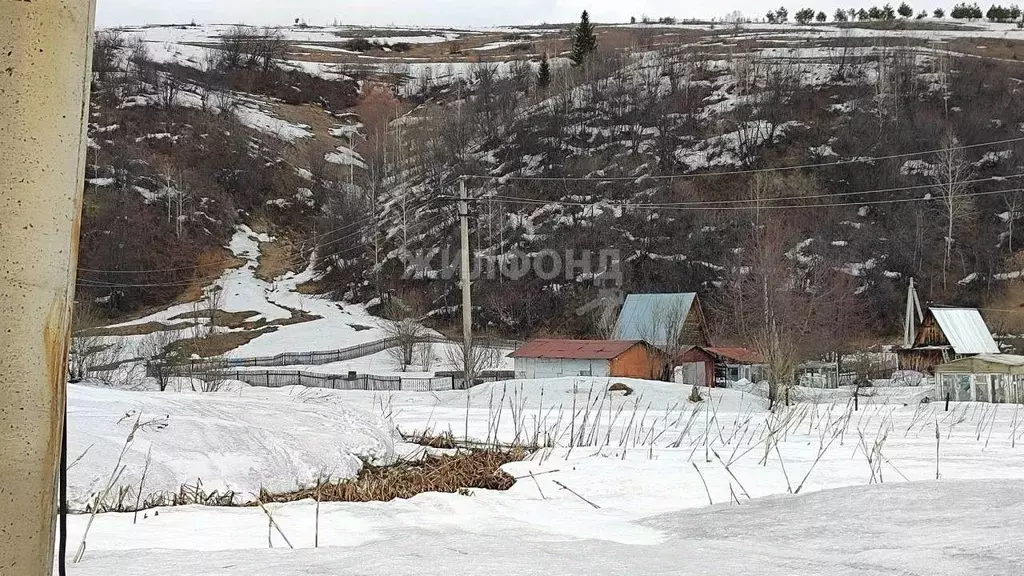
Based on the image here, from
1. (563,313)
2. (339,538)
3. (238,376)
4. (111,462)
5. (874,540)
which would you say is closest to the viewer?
(874,540)

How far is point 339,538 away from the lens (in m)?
4.09

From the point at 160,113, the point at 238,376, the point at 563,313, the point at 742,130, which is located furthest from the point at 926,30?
the point at 238,376

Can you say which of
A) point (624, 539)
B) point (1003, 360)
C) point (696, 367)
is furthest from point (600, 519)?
point (696, 367)

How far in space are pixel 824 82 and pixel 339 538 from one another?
2890 inches

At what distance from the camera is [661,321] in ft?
114

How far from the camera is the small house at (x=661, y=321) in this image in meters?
33.5

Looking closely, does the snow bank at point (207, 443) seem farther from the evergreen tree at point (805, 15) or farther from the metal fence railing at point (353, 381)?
the evergreen tree at point (805, 15)

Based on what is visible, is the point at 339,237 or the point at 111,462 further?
the point at 339,237

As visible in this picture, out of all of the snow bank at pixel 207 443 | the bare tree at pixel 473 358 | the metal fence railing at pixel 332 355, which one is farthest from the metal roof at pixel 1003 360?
the snow bank at pixel 207 443

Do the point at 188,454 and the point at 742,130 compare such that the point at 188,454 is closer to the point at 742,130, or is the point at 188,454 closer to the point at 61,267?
the point at 61,267

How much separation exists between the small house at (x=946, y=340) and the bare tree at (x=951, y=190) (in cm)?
1378

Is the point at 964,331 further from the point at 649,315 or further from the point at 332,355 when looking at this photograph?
the point at 332,355

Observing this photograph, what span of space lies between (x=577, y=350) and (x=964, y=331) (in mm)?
18372

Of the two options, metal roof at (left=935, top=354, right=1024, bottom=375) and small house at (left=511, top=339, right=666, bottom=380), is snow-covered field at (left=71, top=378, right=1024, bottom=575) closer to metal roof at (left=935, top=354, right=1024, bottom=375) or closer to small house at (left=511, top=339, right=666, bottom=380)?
metal roof at (left=935, top=354, right=1024, bottom=375)
